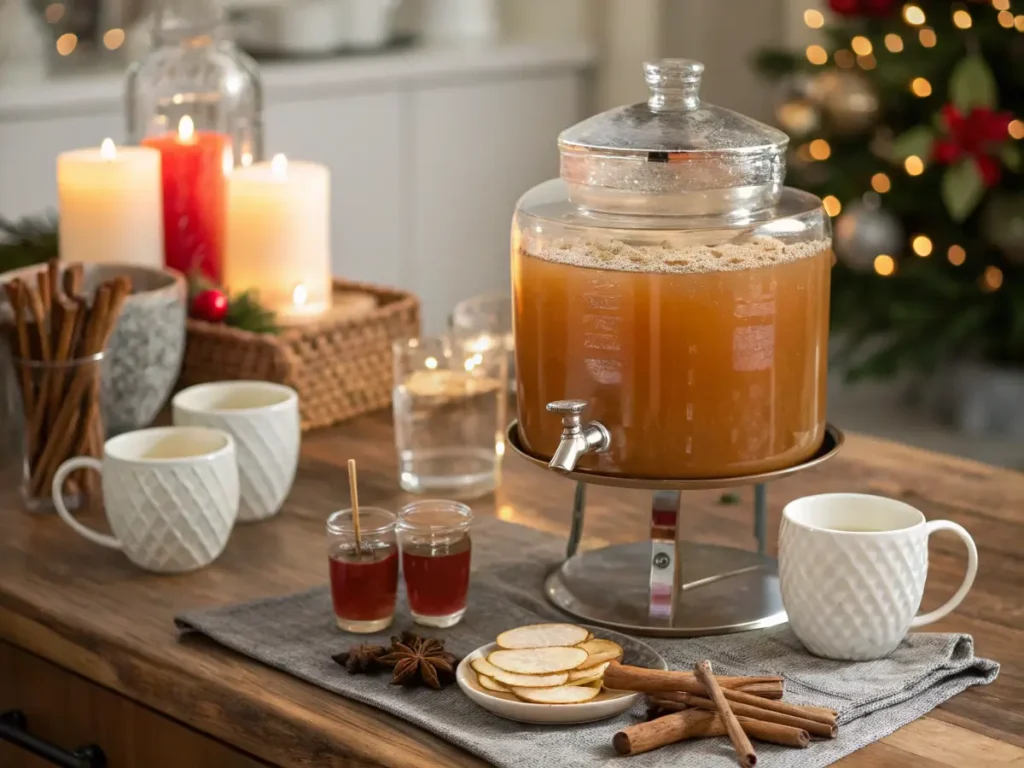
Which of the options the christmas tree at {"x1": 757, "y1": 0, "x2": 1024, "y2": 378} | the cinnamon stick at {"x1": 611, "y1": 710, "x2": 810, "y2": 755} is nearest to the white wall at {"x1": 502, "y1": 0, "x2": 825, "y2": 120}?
the christmas tree at {"x1": 757, "y1": 0, "x2": 1024, "y2": 378}

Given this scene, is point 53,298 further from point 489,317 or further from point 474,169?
point 474,169

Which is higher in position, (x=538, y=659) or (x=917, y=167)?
(x=917, y=167)

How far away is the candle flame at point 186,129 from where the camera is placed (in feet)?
6.31

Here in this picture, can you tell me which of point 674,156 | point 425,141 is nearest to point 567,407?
point 674,156

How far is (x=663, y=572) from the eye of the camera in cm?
124

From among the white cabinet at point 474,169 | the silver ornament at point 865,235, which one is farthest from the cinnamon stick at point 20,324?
the silver ornament at point 865,235

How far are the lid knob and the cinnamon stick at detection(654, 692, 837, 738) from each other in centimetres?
46

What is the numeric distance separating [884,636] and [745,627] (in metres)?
0.12

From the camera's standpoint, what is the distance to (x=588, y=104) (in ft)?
12.2

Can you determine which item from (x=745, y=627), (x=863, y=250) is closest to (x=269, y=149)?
(x=863, y=250)

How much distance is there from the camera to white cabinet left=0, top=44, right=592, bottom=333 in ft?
10.3

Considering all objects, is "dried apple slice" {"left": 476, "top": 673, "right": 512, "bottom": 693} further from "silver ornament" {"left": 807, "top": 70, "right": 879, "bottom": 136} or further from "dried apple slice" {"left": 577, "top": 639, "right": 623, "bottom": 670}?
"silver ornament" {"left": 807, "top": 70, "right": 879, "bottom": 136}

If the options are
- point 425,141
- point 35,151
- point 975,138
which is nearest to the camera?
point 35,151

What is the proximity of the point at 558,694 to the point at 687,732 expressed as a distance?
91 mm
